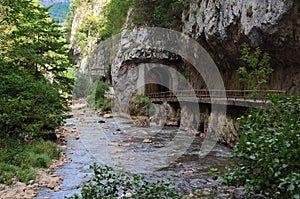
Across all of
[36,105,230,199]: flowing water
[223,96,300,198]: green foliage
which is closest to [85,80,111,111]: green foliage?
[36,105,230,199]: flowing water

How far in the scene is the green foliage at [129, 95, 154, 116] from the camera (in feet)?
95.8

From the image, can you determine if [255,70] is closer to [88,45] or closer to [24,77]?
[24,77]

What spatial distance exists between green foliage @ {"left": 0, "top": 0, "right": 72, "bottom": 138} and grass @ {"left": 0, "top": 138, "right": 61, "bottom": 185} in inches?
26.0

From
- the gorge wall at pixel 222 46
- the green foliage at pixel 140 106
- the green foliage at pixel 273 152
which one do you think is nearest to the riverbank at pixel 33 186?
the green foliage at pixel 273 152

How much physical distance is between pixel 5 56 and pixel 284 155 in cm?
1206

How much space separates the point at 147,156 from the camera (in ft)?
45.4

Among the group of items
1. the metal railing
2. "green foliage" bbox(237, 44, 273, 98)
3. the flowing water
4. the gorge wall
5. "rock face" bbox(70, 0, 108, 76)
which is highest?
"rock face" bbox(70, 0, 108, 76)

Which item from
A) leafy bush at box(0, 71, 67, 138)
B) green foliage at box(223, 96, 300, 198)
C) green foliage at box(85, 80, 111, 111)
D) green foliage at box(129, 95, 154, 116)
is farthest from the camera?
green foliage at box(85, 80, 111, 111)

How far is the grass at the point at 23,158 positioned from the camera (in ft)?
30.9

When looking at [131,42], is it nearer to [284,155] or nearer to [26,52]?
[26,52]

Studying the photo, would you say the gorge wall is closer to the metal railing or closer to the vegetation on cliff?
the metal railing

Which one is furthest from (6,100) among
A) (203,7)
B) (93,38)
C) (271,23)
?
(93,38)

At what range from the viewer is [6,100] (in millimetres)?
11242

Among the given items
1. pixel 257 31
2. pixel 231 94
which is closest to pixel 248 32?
pixel 257 31
